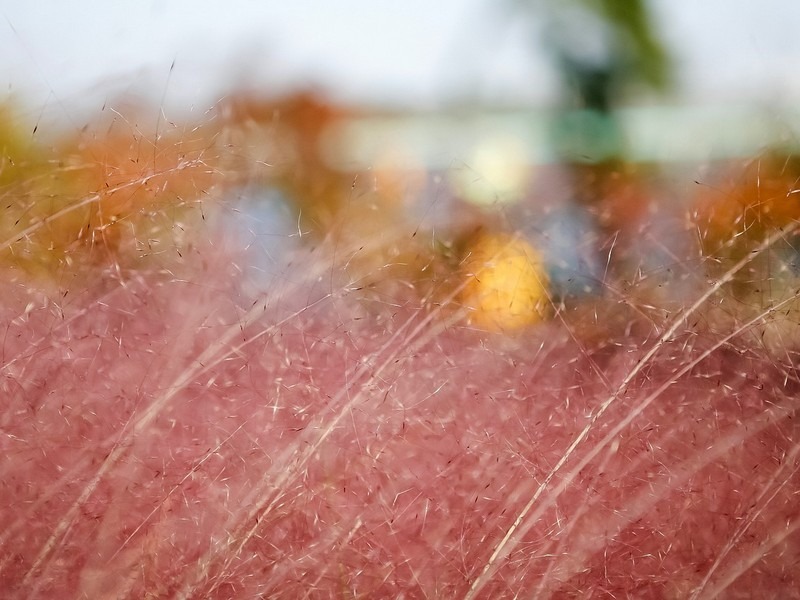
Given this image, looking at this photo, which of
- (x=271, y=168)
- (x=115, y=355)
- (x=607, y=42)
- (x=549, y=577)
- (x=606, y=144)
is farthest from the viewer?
(x=607, y=42)

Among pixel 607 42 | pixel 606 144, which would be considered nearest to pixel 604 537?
pixel 606 144

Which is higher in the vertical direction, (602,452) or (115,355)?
(115,355)

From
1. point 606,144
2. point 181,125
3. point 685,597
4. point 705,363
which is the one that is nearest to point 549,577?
point 685,597

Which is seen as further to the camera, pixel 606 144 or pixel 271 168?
pixel 606 144

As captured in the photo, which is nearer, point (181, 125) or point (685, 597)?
point (685, 597)

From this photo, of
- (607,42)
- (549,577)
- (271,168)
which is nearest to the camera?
(549,577)

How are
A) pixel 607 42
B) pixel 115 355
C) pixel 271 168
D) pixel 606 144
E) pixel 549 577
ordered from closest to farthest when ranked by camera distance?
1. pixel 549 577
2. pixel 115 355
3. pixel 271 168
4. pixel 606 144
5. pixel 607 42

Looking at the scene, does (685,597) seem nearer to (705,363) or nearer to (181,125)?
(705,363)

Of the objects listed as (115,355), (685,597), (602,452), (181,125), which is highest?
(181,125)

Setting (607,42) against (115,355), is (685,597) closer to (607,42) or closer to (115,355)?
(115,355)
